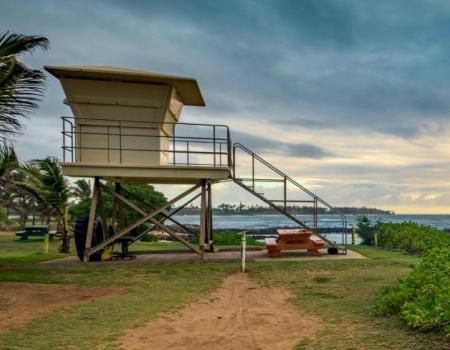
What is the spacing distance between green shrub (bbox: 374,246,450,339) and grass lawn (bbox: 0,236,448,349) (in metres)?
0.21

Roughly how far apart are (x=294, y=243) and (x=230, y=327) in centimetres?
1010

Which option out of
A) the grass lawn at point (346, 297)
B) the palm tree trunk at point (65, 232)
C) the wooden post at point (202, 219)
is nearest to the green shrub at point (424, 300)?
the grass lawn at point (346, 297)

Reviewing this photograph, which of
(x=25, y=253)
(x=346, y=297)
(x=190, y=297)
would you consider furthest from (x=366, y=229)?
(x=190, y=297)

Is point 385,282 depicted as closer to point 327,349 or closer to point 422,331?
point 422,331

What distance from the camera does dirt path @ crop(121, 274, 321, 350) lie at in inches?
247

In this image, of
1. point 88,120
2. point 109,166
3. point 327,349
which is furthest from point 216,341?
point 88,120

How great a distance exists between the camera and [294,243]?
16953 millimetres

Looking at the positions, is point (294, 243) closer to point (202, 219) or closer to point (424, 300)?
point (202, 219)

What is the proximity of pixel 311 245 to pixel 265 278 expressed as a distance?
211 inches

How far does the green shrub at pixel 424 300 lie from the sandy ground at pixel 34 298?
5894 mm

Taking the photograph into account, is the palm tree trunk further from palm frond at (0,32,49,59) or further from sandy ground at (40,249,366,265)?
palm frond at (0,32,49,59)

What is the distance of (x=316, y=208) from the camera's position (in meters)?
16.8

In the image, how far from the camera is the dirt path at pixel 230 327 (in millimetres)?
6262

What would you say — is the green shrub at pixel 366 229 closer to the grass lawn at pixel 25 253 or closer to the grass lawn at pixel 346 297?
the grass lawn at pixel 346 297
